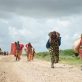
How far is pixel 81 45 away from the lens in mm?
22734

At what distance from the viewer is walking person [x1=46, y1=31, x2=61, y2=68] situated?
30094 mm

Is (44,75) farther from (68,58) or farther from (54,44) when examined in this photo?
(68,58)

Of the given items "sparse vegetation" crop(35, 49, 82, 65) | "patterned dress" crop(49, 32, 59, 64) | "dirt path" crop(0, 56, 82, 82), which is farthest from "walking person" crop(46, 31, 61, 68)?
"sparse vegetation" crop(35, 49, 82, 65)

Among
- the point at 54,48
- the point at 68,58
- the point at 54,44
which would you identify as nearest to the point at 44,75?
the point at 54,44

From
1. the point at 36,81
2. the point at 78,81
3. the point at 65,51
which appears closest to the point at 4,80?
the point at 36,81

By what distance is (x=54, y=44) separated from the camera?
100ft

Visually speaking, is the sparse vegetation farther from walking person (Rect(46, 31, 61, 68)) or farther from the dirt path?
the dirt path

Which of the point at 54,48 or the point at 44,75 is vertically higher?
the point at 54,48

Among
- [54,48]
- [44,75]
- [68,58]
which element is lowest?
[68,58]

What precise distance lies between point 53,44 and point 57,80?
10681mm

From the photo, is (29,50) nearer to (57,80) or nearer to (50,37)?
(50,37)

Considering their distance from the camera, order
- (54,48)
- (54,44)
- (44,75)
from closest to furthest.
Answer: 1. (44,75)
2. (54,44)
3. (54,48)

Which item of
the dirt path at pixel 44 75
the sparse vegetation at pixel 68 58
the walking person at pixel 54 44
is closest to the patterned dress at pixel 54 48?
the walking person at pixel 54 44

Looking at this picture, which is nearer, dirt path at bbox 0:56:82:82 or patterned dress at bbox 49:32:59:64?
dirt path at bbox 0:56:82:82
